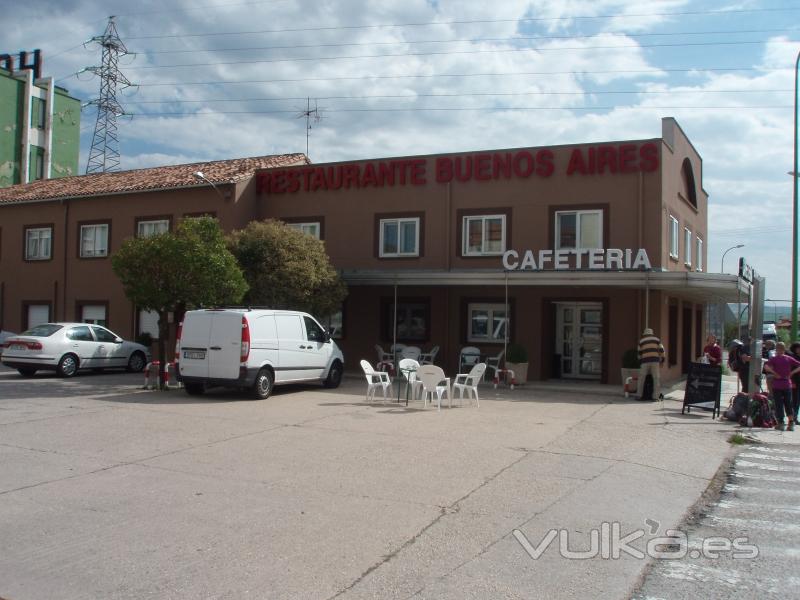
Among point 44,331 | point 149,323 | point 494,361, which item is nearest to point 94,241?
point 149,323

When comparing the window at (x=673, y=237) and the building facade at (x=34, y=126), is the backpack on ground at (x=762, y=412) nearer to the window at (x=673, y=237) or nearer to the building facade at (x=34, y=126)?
the window at (x=673, y=237)

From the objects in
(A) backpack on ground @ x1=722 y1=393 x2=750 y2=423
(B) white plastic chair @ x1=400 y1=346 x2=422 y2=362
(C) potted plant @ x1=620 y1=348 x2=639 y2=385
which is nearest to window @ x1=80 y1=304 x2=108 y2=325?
(B) white plastic chair @ x1=400 y1=346 x2=422 y2=362

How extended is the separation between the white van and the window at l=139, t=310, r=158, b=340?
965 centimetres

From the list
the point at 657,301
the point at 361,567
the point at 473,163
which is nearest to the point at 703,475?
the point at 361,567

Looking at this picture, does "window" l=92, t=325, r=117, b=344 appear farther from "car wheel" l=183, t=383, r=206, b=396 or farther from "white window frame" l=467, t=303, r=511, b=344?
"white window frame" l=467, t=303, r=511, b=344

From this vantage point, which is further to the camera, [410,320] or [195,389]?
[410,320]

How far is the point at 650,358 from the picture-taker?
15930 millimetres

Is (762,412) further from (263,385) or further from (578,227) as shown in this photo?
(263,385)

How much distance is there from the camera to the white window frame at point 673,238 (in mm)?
20391

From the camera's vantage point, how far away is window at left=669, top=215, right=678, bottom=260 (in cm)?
2039

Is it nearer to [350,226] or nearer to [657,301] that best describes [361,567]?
[657,301]

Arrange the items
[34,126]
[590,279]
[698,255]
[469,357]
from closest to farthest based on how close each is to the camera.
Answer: [590,279] → [469,357] → [698,255] → [34,126]

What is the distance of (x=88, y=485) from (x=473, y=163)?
15.7 meters

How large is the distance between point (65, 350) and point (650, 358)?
564 inches
